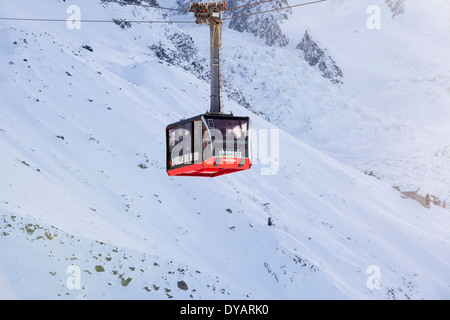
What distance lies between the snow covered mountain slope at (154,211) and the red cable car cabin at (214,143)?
6660 mm

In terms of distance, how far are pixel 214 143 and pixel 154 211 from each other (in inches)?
670

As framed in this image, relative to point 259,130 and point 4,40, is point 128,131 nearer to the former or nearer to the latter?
point 4,40

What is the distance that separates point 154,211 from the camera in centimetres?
3744

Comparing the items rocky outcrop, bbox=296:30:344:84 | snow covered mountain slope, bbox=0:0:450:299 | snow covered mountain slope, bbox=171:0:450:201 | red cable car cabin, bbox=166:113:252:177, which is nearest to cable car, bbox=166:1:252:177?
red cable car cabin, bbox=166:113:252:177

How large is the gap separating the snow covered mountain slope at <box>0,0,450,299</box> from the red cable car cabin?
262 inches

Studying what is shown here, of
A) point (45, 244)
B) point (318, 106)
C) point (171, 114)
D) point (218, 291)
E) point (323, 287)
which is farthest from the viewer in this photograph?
point (318, 106)

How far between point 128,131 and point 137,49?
116 ft

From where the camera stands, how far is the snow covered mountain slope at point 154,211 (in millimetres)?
26734

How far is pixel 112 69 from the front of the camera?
6388cm

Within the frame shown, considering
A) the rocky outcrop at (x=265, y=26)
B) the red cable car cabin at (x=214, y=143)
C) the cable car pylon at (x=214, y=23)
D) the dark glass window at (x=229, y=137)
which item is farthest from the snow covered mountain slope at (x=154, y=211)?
the rocky outcrop at (x=265, y=26)

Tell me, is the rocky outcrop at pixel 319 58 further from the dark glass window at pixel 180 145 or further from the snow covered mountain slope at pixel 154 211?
the dark glass window at pixel 180 145

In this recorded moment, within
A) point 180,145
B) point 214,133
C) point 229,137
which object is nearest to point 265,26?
point 180,145

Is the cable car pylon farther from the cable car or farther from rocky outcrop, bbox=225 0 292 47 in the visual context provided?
rocky outcrop, bbox=225 0 292 47
